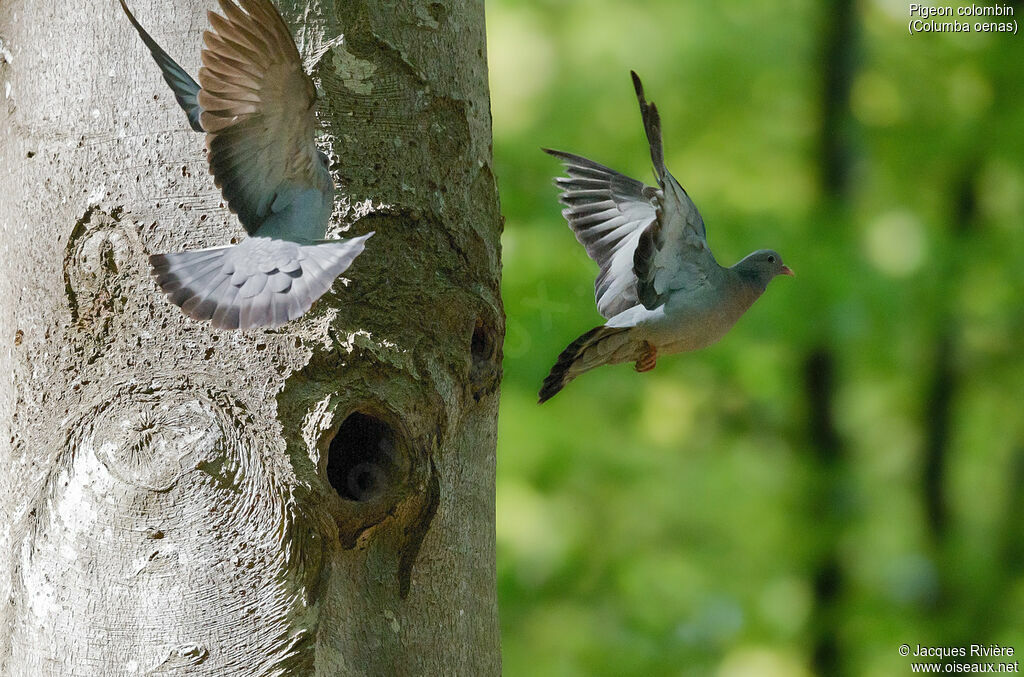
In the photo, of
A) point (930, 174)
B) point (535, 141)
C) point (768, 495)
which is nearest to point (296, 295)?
point (535, 141)

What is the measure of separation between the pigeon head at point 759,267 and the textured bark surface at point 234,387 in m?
0.91

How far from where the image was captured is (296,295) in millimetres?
1329

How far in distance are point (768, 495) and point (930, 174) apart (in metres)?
2.15

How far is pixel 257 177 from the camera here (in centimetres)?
152

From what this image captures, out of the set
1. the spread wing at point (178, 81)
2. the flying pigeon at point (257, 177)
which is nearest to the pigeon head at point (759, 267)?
the flying pigeon at point (257, 177)

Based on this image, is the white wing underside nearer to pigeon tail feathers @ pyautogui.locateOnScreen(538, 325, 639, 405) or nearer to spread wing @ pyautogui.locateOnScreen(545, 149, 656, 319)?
spread wing @ pyautogui.locateOnScreen(545, 149, 656, 319)

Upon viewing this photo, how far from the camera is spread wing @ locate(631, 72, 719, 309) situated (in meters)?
1.92

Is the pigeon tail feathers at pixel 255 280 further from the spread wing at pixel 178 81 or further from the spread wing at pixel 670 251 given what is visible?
the spread wing at pixel 670 251

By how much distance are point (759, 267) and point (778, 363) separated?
352 centimetres

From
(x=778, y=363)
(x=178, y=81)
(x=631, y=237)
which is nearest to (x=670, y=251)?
(x=631, y=237)

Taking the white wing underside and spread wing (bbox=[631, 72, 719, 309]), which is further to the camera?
the white wing underside

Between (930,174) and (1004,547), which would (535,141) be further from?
(1004,547)

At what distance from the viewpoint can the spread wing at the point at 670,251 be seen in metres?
1.92

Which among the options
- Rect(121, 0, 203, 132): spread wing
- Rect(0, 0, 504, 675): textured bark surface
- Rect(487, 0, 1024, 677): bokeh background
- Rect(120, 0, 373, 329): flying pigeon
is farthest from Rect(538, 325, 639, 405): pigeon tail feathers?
Rect(487, 0, 1024, 677): bokeh background
